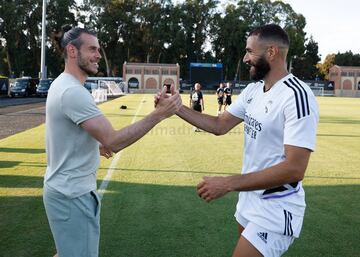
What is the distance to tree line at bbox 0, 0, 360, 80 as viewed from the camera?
8138 centimetres

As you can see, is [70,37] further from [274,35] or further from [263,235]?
[263,235]

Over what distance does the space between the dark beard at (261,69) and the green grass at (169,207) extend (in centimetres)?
265

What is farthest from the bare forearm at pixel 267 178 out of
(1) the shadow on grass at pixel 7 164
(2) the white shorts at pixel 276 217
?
(1) the shadow on grass at pixel 7 164

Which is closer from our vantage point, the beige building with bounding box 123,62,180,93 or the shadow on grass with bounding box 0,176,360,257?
the shadow on grass with bounding box 0,176,360,257

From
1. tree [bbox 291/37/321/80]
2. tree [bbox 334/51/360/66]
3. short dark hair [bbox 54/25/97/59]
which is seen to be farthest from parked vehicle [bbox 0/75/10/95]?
tree [bbox 334/51/360/66]

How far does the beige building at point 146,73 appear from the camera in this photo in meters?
84.6

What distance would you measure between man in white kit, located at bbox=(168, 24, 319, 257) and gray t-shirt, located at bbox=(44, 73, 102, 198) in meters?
0.78

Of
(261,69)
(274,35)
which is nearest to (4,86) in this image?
(261,69)

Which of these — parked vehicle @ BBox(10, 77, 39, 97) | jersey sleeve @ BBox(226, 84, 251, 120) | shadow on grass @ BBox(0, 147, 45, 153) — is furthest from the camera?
parked vehicle @ BBox(10, 77, 39, 97)

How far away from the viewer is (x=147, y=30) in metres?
87.6

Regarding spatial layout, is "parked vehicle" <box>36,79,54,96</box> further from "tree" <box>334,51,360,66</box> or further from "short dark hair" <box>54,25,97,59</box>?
"tree" <box>334,51,360,66</box>

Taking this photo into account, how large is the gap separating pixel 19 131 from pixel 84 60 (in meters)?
15.6

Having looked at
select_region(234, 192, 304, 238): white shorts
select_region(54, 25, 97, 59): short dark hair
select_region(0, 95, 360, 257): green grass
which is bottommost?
select_region(0, 95, 360, 257): green grass

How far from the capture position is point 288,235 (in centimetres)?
309
